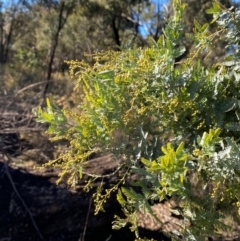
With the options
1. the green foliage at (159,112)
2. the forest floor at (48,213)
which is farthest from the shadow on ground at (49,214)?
the green foliage at (159,112)

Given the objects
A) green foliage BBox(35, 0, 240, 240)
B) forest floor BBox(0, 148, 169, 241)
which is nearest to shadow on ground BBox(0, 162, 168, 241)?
forest floor BBox(0, 148, 169, 241)

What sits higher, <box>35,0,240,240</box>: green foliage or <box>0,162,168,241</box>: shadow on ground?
<box>35,0,240,240</box>: green foliage

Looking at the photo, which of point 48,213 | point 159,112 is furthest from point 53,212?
point 159,112

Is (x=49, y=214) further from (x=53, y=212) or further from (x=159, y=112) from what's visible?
(x=159, y=112)

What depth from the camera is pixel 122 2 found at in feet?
52.4

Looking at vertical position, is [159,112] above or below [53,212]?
above

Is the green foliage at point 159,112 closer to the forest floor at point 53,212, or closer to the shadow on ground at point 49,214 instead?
the forest floor at point 53,212

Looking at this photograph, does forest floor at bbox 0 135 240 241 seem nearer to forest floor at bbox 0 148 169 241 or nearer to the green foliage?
forest floor at bbox 0 148 169 241

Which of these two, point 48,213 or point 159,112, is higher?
point 159,112

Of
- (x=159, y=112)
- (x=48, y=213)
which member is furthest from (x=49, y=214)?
(x=159, y=112)

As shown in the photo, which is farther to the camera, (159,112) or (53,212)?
(53,212)

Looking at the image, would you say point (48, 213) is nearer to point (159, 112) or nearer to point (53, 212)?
point (53, 212)

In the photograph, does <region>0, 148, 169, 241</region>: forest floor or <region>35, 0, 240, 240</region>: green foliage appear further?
<region>0, 148, 169, 241</region>: forest floor

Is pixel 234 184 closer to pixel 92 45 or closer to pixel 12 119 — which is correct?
pixel 12 119
